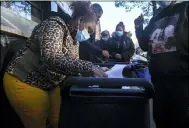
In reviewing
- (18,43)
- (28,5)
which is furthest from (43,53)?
(28,5)

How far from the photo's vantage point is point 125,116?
201 centimetres

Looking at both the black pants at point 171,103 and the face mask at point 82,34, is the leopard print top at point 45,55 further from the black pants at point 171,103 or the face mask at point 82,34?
the black pants at point 171,103

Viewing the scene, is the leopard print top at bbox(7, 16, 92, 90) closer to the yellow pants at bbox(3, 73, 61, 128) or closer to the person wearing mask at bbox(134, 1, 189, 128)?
the yellow pants at bbox(3, 73, 61, 128)

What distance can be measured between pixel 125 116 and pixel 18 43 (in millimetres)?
1653

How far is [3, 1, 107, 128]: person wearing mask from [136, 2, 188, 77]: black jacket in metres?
0.65

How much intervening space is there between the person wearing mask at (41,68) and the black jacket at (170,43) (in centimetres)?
65

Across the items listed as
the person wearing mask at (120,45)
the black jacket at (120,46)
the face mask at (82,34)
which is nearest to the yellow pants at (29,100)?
the face mask at (82,34)

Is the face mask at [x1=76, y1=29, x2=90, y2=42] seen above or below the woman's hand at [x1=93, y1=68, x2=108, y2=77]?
above

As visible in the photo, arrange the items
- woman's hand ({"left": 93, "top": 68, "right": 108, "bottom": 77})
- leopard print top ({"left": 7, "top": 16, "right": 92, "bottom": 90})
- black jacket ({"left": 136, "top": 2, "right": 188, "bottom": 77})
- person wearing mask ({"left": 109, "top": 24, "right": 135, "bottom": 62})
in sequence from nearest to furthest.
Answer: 1. woman's hand ({"left": 93, "top": 68, "right": 108, "bottom": 77})
2. leopard print top ({"left": 7, "top": 16, "right": 92, "bottom": 90})
3. black jacket ({"left": 136, "top": 2, "right": 188, "bottom": 77})
4. person wearing mask ({"left": 109, "top": 24, "right": 135, "bottom": 62})

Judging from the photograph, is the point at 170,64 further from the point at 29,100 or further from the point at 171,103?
the point at 29,100

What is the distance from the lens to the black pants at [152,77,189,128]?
288 cm

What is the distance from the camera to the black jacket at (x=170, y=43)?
284 centimetres

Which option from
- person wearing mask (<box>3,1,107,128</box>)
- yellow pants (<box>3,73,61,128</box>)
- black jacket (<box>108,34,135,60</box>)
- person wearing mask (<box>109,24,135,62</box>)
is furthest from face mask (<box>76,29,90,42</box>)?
black jacket (<box>108,34,135,60</box>)

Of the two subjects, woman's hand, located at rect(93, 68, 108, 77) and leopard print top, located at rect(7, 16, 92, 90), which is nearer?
woman's hand, located at rect(93, 68, 108, 77)
